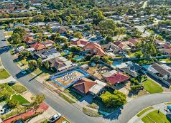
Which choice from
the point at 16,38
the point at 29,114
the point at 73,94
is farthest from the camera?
the point at 16,38

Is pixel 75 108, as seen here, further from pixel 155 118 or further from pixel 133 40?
pixel 133 40

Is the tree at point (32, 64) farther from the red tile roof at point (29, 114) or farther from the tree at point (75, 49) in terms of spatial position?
the tree at point (75, 49)

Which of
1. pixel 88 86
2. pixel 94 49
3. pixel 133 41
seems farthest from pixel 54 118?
pixel 133 41

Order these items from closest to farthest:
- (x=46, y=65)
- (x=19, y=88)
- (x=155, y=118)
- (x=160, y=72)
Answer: (x=155, y=118) < (x=19, y=88) < (x=46, y=65) < (x=160, y=72)

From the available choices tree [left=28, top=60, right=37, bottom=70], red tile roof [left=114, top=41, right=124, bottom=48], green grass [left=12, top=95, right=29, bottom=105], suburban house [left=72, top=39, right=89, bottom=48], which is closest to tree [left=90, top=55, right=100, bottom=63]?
suburban house [left=72, top=39, right=89, bottom=48]

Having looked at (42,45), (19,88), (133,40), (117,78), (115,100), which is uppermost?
(42,45)

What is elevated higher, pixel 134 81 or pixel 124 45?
pixel 124 45

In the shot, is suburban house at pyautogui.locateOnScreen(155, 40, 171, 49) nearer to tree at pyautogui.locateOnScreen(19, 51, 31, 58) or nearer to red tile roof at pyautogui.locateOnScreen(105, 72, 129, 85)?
red tile roof at pyautogui.locateOnScreen(105, 72, 129, 85)

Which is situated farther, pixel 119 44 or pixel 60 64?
pixel 119 44
